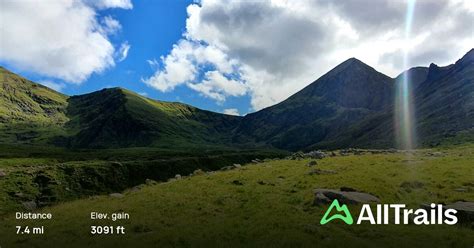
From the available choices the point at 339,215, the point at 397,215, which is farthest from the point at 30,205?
the point at 397,215

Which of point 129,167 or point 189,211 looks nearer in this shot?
point 189,211

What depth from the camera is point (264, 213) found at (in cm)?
2959

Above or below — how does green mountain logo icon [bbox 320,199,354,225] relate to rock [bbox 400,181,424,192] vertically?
below

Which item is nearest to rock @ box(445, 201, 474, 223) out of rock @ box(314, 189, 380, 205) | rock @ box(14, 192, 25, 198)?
rock @ box(314, 189, 380, 205)

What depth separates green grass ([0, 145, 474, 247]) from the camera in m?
23.5

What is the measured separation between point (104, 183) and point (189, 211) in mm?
69099

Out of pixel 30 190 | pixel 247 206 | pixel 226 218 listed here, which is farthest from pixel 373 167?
pixel 30 190

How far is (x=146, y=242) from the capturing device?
2403 centimetres

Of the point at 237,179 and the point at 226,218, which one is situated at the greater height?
the point at 237,179

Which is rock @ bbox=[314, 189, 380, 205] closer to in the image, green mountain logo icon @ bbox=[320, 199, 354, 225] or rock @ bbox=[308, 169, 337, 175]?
green mountain logo icon @ bbox=[320, 199, 354, 225]

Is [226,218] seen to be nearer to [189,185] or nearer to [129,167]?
[189,185]

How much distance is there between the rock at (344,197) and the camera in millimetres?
30562

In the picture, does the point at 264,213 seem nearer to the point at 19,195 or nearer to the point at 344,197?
the point at 344,197

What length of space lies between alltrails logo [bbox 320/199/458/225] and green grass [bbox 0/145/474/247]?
787mm
